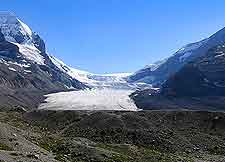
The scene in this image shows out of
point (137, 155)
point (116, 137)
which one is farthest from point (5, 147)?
point (116, 137)

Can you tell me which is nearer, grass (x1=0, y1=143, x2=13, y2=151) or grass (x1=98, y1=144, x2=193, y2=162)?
grass (x1=0, y1=143, x2=13, y2=151)

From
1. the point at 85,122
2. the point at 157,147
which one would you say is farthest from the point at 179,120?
the point at 157,147

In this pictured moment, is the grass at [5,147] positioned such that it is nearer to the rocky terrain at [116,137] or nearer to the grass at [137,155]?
the rocky terrain at [116,137]

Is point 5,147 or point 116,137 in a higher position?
point 5,147

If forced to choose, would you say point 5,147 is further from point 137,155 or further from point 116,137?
point 116,137

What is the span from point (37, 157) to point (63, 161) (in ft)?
16.1

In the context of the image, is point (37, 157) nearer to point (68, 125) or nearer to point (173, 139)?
point (173, 139)

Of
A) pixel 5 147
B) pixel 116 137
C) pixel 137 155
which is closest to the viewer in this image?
pixel 5 147

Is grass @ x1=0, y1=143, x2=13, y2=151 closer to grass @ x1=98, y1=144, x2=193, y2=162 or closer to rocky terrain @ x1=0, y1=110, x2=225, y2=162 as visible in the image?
rocky terrain @ x1=0, y1=110, x2=225, y2=162

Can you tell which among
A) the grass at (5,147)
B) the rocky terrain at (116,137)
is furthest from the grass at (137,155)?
the grass at (5,147)

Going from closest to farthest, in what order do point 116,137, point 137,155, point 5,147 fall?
1. point 5,147
2. point 137,155
3. point 116,137

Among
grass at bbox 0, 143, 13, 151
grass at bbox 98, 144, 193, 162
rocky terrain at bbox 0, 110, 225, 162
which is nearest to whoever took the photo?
grass at bbox 0, 143, 13, 151

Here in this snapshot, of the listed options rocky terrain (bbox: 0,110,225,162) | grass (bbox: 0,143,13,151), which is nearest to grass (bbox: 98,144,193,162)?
rocky terrain (bbox: 0,110,225,162)

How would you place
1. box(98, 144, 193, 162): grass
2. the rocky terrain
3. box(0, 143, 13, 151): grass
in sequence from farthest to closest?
1. box(98, 144, 193, 162): grass
2. the rocky terrain
3. box(0, 143, 13, 151): grass
